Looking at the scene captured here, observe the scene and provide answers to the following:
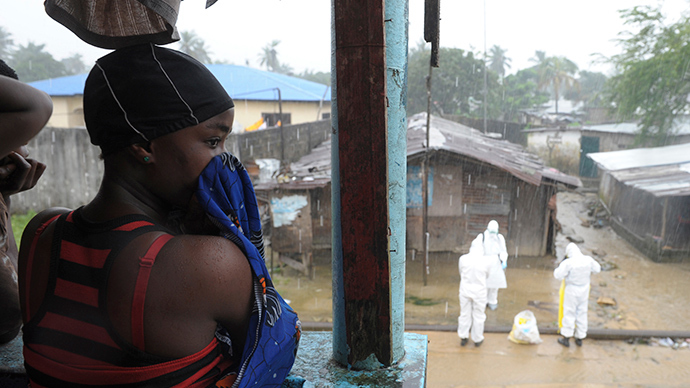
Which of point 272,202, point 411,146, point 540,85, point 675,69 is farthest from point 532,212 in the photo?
point 540,85

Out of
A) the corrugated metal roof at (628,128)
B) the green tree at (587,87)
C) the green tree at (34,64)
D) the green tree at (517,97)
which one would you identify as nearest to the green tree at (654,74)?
the corrugated metal roof at (628,128)

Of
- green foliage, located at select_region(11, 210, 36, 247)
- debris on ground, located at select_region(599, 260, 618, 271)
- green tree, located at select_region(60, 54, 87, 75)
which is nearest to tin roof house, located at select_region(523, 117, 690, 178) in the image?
debris on ground, located at select_region(599, 260, 618, 271)

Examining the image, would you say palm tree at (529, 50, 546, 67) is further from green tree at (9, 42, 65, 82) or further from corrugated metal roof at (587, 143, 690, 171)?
green tree at (9, 42, 65, 82)

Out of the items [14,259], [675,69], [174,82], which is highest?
[675,69]

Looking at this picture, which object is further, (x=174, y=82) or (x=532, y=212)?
(x=532, y=212)

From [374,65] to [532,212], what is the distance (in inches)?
466

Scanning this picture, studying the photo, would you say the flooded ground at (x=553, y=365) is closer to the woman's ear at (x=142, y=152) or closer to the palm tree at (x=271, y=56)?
the woman's ear at (x=142, y=152)

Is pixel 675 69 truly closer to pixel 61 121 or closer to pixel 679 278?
pixel 679 278

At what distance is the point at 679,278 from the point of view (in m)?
11.4

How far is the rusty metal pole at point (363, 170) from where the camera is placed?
1312 millimetres

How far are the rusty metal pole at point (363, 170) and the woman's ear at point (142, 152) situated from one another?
0.54 meters

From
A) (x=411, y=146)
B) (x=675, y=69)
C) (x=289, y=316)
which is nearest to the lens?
(x=289, y=316)

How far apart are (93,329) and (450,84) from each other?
28.9 metres

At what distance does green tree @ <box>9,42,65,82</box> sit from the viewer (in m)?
31.7
